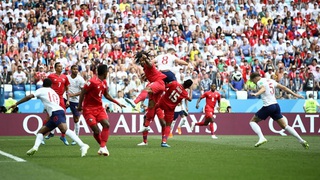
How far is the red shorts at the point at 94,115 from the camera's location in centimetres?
1753

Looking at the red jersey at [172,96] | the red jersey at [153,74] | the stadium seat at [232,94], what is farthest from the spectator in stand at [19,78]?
the red jersey at [153,74]

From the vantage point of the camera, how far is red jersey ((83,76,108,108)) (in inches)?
690

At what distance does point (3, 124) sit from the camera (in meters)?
31.0

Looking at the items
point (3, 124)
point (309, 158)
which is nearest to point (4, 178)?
point (309, 158)

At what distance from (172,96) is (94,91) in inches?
184

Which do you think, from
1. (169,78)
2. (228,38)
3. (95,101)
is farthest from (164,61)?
(228,38)

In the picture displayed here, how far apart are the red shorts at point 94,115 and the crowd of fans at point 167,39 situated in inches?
585

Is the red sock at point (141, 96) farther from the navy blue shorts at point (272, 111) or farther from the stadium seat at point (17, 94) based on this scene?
the stadium seat at point (17, 94)

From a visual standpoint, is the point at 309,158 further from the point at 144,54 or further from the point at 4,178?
the point at 4,178

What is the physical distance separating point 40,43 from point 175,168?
22345 mm

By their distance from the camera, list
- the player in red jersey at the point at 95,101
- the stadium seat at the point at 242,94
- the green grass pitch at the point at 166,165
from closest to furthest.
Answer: the green grass pitch at the point at 166,165, the player in red jersey at the point at 95,101, the stadium seat at the point at 242,94

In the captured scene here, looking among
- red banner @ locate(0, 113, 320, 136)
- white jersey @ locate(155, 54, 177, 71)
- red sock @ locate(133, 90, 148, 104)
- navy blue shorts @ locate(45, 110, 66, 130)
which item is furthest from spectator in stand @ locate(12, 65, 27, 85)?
navy blue shorts @ locate(45, 110, 66, 130)

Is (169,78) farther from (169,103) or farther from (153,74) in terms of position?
(153,74)

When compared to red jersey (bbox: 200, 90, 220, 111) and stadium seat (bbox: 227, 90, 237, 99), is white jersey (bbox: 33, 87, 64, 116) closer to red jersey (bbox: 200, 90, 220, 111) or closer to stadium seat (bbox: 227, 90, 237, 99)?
red jersey (bbox: 200, 90, 220, 111)
